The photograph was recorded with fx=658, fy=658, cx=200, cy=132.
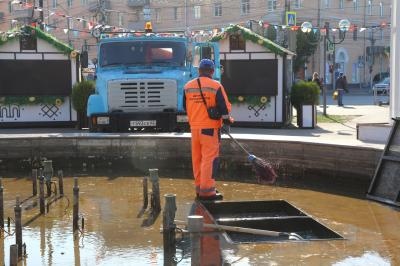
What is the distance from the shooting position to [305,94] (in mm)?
19000

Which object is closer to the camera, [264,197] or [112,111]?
[264,197]

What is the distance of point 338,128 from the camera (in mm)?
18562

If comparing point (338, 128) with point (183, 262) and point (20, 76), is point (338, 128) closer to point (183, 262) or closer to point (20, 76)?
point (20, 76)

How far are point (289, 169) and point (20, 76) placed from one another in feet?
33.6

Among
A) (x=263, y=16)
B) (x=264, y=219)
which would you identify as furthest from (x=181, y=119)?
(x=263, y=16)

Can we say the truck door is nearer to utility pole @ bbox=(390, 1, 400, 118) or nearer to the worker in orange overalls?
utility pole @ bbox=(390, 1, 400, 118)

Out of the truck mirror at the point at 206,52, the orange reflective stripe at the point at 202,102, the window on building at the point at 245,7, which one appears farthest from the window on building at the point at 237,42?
the window on building at the point at 245,7

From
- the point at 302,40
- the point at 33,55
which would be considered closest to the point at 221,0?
the point at 302,40

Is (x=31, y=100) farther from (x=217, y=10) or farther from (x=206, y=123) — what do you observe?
(x=217, y=10)

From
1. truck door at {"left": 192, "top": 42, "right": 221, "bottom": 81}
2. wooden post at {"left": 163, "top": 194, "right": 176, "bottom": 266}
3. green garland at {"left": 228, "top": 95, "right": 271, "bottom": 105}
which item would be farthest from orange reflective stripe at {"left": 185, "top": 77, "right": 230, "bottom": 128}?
green garland at {"left": 228, "top": 95, "right": 271, "bottom": 105}

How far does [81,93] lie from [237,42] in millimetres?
4677

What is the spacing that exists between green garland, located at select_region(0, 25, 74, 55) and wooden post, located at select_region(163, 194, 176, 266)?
13.2m

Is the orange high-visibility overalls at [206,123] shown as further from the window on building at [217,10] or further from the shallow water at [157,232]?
the window on building at [217,10]

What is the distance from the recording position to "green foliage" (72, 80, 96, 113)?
17953 mm
